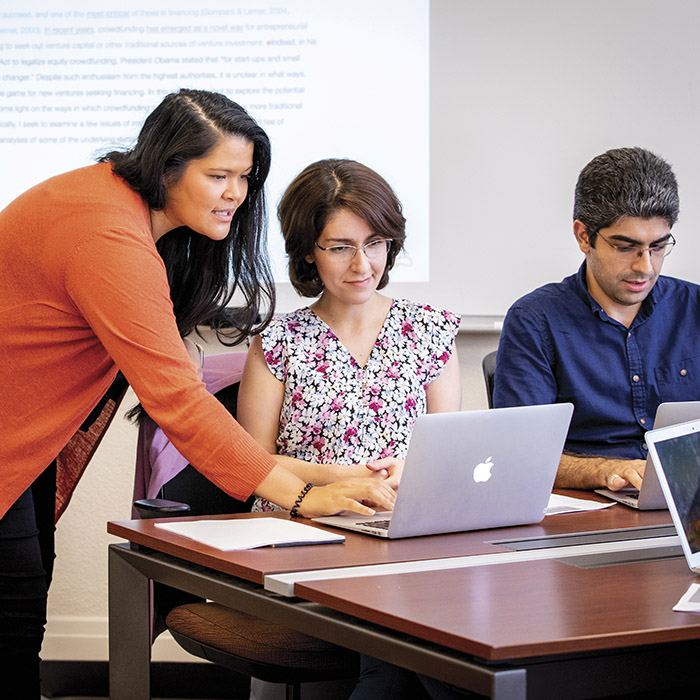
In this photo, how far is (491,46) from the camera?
2.64 meters

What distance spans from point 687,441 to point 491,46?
1.73 m

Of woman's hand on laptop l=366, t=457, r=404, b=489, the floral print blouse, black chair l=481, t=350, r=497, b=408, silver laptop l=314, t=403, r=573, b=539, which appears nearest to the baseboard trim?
the floral print blouse

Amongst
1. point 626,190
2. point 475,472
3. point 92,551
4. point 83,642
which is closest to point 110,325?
point 475,472

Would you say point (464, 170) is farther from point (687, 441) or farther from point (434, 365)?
point (687, 441)

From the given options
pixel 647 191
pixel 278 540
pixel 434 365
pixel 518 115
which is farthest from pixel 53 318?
pixel 518 115

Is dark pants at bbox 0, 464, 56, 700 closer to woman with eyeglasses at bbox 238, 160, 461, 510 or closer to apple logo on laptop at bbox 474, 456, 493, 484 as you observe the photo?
woman with eyeglasses at bbox 238, 160, 461, 510

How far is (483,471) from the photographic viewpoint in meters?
1.36

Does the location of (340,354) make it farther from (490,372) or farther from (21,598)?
(21,598)

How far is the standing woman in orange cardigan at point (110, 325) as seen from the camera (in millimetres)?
1407

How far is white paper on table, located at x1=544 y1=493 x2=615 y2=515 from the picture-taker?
1586mm

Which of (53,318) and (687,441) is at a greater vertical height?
(53,318)

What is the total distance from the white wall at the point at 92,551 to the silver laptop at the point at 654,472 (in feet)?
3.85

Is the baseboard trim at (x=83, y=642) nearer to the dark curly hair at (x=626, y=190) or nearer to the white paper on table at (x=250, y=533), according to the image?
the white paper on table at (x=250, y=533)

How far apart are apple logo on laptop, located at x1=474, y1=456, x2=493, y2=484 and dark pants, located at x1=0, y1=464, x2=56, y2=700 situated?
0.73m
